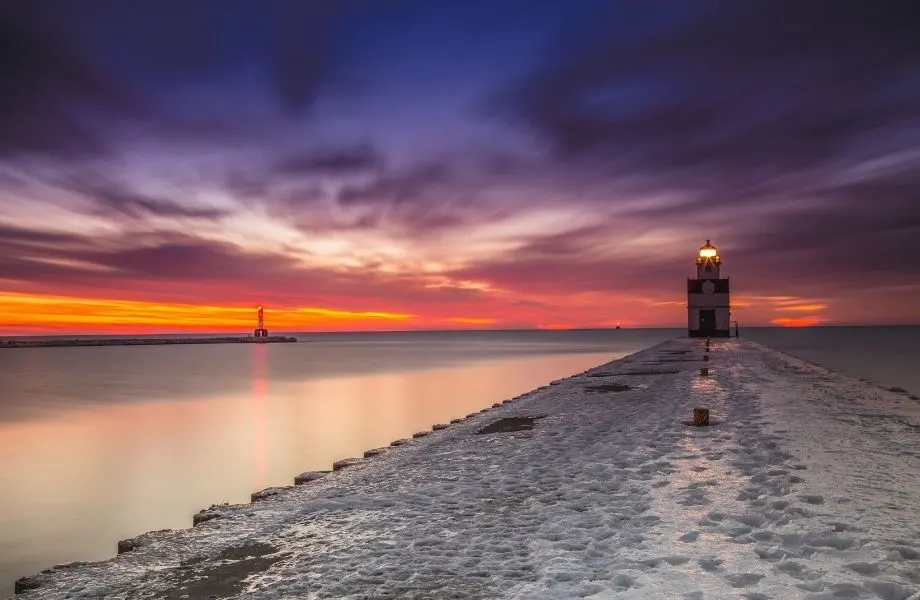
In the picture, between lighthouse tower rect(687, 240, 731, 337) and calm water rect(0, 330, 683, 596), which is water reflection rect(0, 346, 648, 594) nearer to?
calm water rect(0, 330, 683, 596)

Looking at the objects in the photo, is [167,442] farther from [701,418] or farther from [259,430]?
[701,418]

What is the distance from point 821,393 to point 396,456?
1296 centimetres

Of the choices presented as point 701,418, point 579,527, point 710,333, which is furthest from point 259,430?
point 710,333

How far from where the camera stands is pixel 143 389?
134ft

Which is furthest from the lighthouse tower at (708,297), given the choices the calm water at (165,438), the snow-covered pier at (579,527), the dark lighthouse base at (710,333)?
the snow-covered pier at (579,527)

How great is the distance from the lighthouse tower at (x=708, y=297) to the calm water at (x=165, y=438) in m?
23.5

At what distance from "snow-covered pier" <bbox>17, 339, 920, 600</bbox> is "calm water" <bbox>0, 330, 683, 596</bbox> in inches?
206

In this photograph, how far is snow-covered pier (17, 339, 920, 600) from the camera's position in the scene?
194 inches

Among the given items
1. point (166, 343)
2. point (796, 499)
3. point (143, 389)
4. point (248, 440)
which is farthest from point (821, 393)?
point (166, 343)

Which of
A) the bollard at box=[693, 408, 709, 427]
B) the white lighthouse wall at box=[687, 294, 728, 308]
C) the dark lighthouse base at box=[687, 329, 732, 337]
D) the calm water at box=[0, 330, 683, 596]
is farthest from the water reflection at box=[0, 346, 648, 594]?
the dark lighthouse base at box=[687, 329, 732, 337]

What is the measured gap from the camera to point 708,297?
6262 cm

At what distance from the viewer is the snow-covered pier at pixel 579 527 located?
4930 millimetres

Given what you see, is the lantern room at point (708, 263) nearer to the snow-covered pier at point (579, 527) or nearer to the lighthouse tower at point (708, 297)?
the lighthouse tower at point (708, 297)

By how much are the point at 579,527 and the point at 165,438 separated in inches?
839
